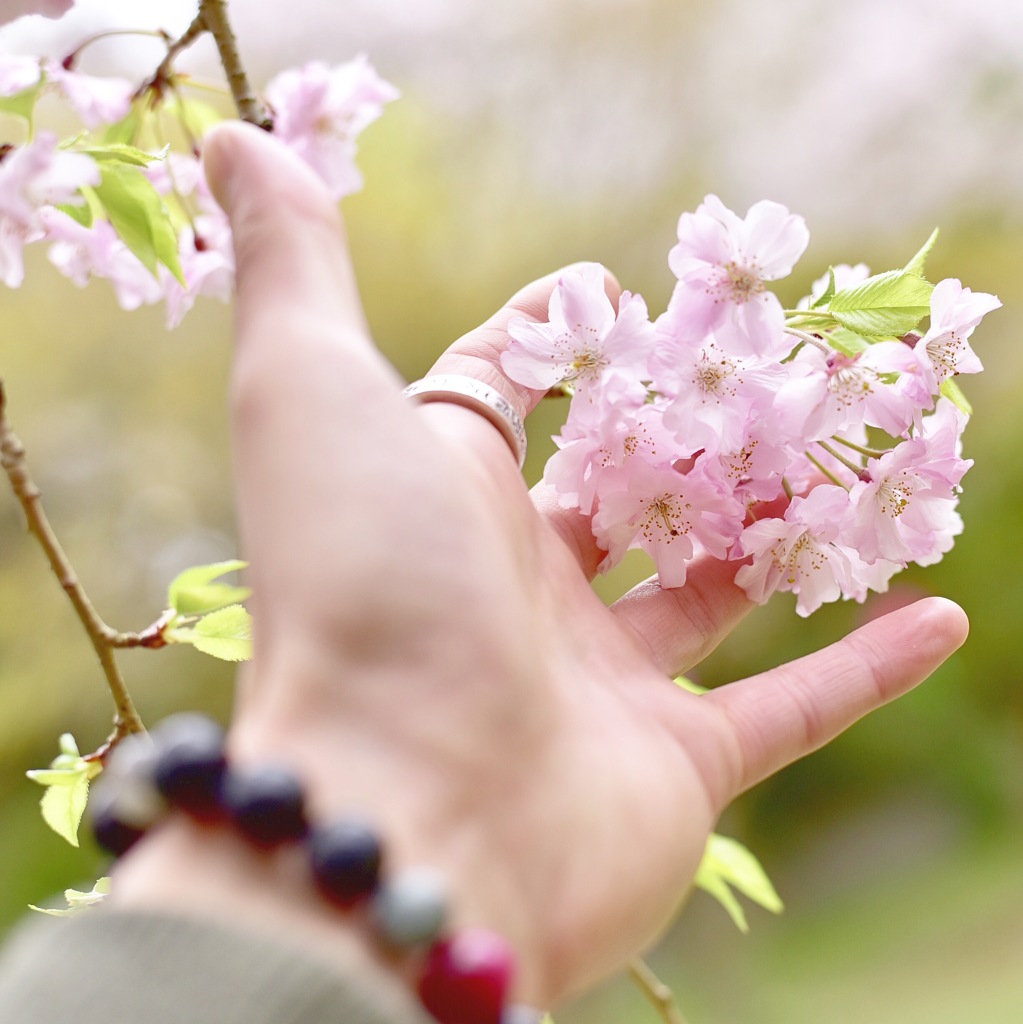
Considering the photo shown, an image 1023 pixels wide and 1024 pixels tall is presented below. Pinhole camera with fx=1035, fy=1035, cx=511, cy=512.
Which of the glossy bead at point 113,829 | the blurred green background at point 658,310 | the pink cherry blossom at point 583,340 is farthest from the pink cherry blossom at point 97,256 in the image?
the blurred green background at point 658,310

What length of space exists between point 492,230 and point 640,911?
5.15 feet

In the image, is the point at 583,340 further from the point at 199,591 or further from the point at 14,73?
the point at 14,73

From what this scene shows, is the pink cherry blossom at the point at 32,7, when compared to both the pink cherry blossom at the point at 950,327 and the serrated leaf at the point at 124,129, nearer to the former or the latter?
the serrated leaf at the point at 124,129

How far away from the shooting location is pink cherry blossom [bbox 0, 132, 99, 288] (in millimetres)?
437

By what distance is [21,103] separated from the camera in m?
0.46

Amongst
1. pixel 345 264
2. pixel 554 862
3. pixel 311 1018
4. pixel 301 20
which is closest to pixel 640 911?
pixel 554 862

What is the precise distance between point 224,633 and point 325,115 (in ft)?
1.19

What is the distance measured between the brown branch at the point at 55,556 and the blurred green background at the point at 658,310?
46.8 inches

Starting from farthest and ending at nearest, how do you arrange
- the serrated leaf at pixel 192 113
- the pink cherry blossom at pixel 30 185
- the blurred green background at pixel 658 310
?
1. the blurred green background at pixel 658 310
2. the serrated leaf at pixel 192 113
3. the pink cherry blossom at pixel 30 185

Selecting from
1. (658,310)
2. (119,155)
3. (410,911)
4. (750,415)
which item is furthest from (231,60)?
(658,310)

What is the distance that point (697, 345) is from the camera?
55cm

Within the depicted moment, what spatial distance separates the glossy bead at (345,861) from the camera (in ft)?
1.12

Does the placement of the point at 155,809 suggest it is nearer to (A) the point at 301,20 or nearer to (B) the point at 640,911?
(B) the point at 640,911

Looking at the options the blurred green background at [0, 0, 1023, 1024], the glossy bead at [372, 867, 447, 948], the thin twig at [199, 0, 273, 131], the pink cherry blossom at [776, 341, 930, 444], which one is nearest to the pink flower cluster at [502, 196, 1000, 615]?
the pink cherry blossom at [776, 341, 930, 444]
